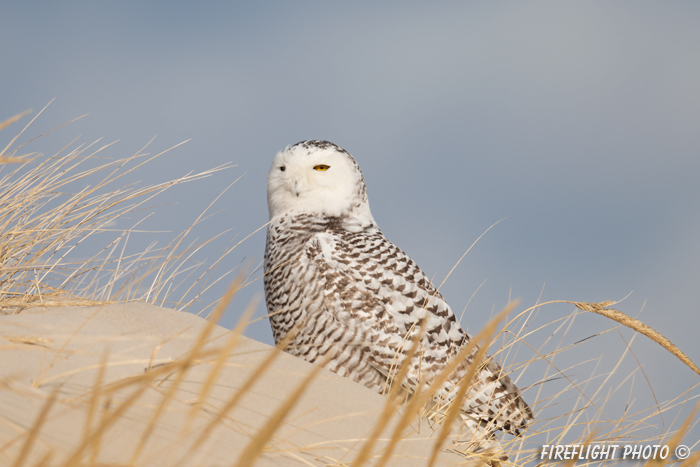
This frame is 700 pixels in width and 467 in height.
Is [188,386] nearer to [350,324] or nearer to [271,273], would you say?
[350,324]

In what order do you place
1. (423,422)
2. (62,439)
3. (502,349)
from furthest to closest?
(502,349) < (423,422) < (62,439)

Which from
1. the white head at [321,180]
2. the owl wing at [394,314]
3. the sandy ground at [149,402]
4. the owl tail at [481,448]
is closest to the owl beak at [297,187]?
the white head at [321,180]

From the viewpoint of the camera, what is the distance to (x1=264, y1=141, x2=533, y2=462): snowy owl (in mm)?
3705

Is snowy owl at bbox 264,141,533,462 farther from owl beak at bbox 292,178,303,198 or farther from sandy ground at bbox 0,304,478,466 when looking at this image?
sandy ground at bbox 0,304,478,466

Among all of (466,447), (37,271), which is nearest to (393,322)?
(466,447)

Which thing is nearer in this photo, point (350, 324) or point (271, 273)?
point (350, 324)

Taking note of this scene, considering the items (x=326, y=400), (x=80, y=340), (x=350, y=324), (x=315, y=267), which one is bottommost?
(x=80, y=340)

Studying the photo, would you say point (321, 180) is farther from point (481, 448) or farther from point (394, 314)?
point (481, 448)

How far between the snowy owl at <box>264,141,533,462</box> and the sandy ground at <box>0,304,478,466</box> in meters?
0.69

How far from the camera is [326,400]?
2725 millimetres

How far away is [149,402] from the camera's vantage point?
6.41ft

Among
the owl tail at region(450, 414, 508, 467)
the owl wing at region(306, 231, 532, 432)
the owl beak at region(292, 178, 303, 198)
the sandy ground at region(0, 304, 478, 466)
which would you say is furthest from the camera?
the owl beak at region(292, 178, 303, 198)

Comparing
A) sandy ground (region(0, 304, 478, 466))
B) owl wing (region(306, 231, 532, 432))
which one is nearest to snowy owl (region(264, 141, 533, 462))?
owl wing (region(306, 231, 532, 432))

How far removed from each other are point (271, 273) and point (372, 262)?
0.74 meters
